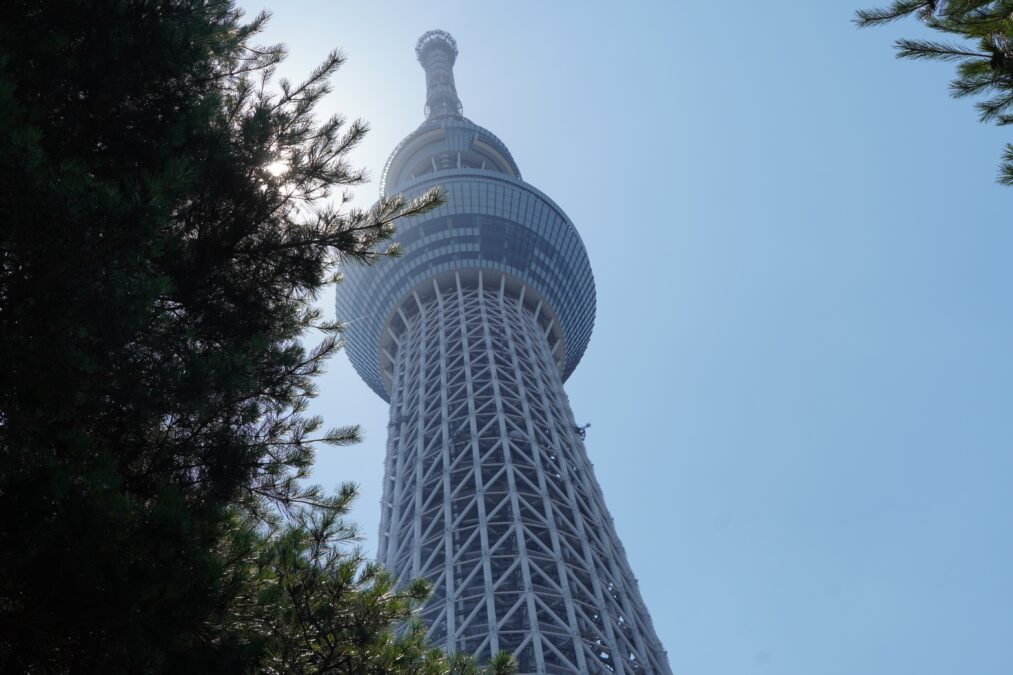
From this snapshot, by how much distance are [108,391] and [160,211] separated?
5.47 ft

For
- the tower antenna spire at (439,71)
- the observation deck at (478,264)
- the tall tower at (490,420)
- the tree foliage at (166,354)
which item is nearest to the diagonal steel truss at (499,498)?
the tall tower at (490,420)

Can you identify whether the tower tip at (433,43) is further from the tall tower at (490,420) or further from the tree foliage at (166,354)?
the tree foliage at (166,354)

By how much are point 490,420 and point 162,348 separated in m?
36.6

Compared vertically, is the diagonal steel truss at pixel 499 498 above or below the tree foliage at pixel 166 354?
above

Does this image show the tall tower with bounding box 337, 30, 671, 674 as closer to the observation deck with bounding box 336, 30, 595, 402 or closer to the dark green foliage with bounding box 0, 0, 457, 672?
the observation deck with bounding box 336, 30, 595, 402

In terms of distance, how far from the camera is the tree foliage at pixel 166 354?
219 inches

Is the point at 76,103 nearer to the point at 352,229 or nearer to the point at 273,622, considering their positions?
the point at 352,229

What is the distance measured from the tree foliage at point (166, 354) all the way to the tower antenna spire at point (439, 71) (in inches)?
2576

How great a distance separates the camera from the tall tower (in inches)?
1254

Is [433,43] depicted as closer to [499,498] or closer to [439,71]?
[439,71]

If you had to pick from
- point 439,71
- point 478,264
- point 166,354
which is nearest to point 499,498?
point 478,264

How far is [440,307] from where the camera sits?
53344mm

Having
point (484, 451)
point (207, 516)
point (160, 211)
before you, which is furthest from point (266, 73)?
point (484, 451)

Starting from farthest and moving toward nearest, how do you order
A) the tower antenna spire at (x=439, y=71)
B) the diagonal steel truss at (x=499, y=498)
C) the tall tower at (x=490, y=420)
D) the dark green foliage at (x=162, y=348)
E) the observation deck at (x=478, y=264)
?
the tower antenna spire at (x=439, y=71), the observation deck at (x=478, y=264), the tall tower at (x=490, y=420), the diagonal steel truss at (x=499, y=498), the dark green foliage at (x=162, y=348)
